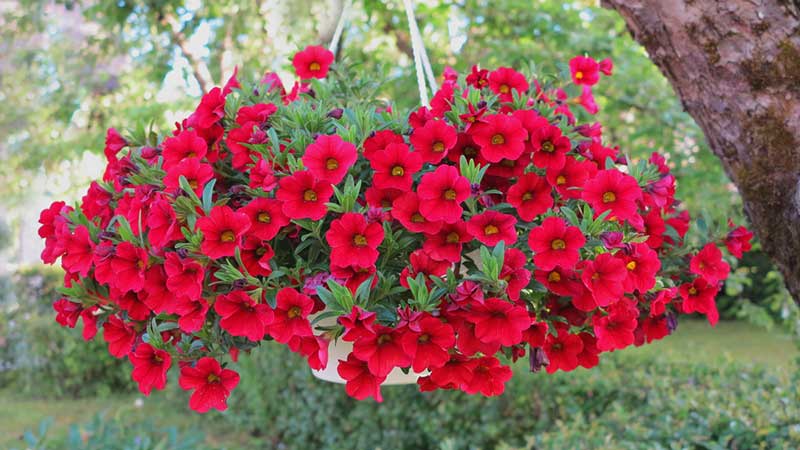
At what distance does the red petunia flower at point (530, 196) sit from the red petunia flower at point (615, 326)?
0.66 ft

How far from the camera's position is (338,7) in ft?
13.3

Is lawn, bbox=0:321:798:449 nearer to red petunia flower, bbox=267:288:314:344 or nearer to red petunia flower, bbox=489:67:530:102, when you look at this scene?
red petunia flower, bbox=489:67:530:102

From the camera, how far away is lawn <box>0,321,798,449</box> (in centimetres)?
475

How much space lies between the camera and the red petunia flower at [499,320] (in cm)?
101

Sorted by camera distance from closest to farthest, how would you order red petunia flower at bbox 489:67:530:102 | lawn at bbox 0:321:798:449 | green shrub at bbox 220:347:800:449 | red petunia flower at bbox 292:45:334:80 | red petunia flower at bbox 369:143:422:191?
1. red petunia flower at bbox 369:143:422:191
2. red petunia flower at bbox 489:67:530:102
3. red petunia flower at bbox 292:45:334:80
4. green shrub at bbox 220:347:800:449
5. lawn at bbox 0:321:798:449

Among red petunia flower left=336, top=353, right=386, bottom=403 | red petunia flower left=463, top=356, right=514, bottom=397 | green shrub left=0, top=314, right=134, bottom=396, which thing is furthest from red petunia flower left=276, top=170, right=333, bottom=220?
green shrub left=0, top=314, right=134, bottom=396

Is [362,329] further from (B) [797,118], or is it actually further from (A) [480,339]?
(B) [797,118]

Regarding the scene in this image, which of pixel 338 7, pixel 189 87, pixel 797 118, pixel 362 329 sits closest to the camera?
pixel 362 329

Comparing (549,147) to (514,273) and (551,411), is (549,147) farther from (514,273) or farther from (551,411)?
(551,411)

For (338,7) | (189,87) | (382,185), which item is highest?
(189,87)

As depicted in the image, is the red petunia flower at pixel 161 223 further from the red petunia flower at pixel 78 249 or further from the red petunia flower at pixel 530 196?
the red petunia flower at pixel 530 196

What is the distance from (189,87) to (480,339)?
514 cm

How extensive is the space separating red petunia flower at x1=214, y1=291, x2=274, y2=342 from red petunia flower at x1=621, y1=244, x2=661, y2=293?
56 centimetres

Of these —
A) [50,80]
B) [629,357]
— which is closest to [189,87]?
[50,80]
